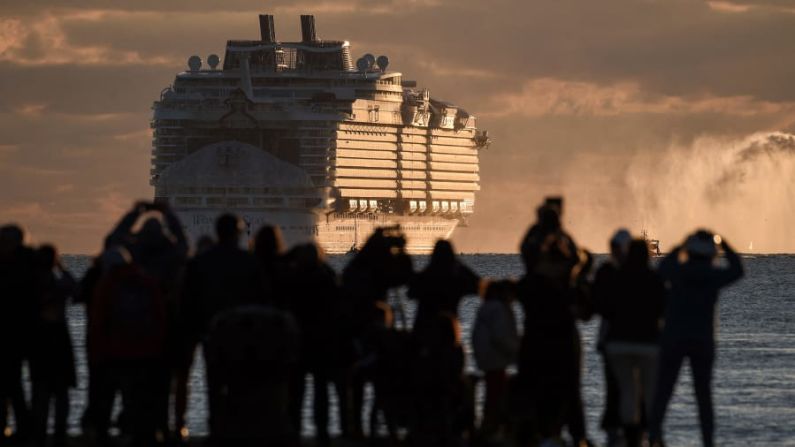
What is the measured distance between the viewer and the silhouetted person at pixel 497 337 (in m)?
15.1

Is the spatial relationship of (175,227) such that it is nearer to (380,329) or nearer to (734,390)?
(380,329)

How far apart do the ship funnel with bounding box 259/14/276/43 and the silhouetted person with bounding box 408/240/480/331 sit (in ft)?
476

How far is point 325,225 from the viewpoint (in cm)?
15275

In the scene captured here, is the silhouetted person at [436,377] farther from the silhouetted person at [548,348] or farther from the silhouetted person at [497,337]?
the silhouetted person at [497,337]

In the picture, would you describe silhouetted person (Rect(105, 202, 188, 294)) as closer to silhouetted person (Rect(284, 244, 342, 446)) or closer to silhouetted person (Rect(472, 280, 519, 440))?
silhouetted person (Rect(284, 244, 342, 446))

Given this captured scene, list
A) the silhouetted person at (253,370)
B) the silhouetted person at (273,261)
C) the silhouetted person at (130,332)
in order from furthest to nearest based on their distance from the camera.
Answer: the silhouetted person at (273,261), the silhouetted person at (130,332), the silhouetted person at (253,370)

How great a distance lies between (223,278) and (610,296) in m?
2.68

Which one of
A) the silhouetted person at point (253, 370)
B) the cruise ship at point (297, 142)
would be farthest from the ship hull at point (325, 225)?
the silhouetted person at point (253, 370)

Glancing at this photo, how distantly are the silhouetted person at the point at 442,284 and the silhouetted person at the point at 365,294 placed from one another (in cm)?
24

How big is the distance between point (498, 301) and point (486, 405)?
37.9 inches

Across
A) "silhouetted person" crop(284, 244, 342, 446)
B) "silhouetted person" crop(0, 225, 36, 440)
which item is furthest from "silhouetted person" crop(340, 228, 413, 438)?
"silhouetted person" crop(0, 225, 36, 440)

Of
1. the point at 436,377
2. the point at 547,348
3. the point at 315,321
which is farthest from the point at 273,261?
→ the point at 547,348

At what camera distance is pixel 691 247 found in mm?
14641

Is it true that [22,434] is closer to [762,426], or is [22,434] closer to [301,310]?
[301,310]
